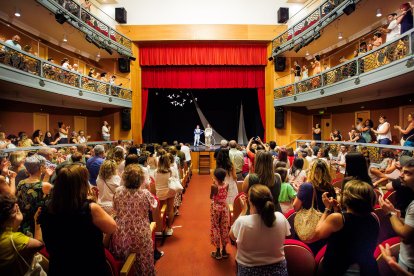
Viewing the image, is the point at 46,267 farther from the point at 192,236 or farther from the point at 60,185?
the point at 192,236

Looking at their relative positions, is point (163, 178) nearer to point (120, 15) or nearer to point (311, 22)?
point (311, 22)

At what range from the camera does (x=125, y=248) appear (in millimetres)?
2338

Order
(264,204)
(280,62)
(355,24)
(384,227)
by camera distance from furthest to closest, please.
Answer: (280,62) < (355,24) < (384,227) < (264,204)

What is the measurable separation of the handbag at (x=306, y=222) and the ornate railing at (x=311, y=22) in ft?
24.9

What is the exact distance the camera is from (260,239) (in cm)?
169

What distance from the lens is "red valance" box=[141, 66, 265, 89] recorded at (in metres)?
12.6

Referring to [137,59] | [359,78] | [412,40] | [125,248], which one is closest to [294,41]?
[359,78]

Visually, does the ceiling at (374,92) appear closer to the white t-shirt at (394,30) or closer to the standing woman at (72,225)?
the white t-shirt at (394,30)

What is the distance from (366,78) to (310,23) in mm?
4141

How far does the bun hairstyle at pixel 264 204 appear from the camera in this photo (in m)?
1.66

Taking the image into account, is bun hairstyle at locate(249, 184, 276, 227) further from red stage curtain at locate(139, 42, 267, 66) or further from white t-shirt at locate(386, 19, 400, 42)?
red stage curtain at locate(139, 42, 267, 66)

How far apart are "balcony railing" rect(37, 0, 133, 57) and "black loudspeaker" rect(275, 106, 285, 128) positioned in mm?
7032

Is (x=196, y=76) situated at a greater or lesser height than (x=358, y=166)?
greater

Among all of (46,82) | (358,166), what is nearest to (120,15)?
(46,82)
